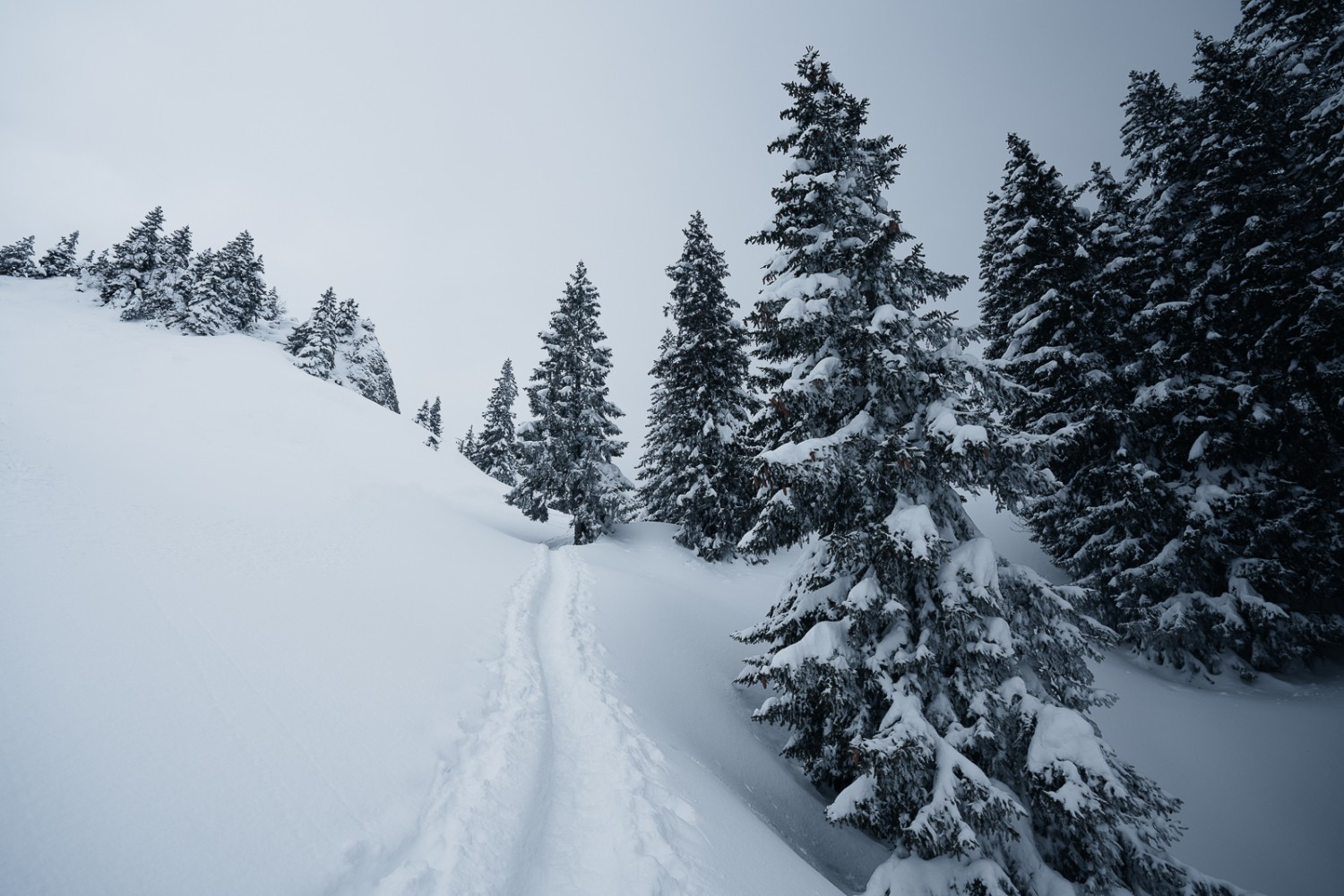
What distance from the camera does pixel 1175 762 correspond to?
34.4 ft

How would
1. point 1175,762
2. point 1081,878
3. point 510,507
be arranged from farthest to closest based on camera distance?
point 510,507 → point 1175,762 → point 1081,878

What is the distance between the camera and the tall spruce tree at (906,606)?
222 inches

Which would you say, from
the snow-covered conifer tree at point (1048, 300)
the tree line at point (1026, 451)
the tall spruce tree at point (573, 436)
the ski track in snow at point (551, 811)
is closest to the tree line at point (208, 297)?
the tall spruce tree at point (573, 436)

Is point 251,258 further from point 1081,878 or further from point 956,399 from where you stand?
point 1081,878

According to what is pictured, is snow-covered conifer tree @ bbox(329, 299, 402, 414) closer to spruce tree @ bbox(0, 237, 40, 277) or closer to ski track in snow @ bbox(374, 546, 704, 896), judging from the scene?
spruce tree @ bbox(0, 237, 40, 277)

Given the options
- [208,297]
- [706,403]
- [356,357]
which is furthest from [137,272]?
[706,403]

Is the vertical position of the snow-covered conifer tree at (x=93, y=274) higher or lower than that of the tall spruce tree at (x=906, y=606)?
higher

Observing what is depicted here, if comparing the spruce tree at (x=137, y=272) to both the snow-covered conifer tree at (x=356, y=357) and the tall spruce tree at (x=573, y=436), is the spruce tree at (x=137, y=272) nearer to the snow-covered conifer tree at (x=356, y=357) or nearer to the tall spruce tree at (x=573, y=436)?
the snow-covered conifer tree at (x=356, y=357)

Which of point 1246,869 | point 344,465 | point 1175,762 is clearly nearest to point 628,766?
point 1246,869

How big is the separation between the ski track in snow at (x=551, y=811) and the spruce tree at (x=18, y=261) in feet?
290

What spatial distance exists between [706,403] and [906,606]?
15226 mm

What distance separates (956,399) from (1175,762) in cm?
1046

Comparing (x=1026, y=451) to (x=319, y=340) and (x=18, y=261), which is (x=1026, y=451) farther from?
(x=18, y=261)

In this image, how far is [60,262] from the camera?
5812 cm
